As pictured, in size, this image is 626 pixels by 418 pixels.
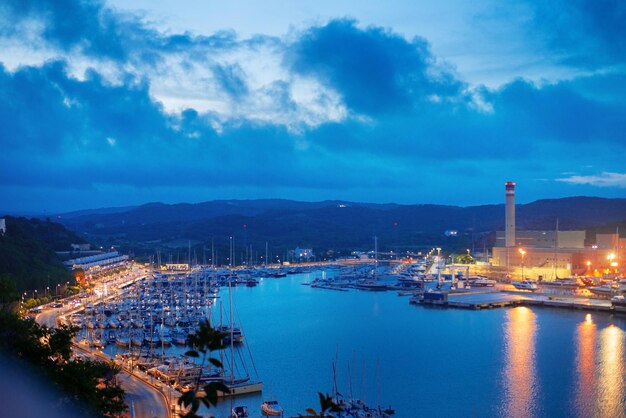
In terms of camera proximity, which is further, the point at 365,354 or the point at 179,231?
the point at 179,231

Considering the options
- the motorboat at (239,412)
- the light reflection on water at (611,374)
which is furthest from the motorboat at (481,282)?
the motorboat at (239,412)

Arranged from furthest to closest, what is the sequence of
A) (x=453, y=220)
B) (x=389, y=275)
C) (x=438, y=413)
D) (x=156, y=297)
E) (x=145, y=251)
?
(x=453, y=220) < (x=145, y=251) < (x=389, y=275) < (x=156, y=297) < (x=438, y=413)

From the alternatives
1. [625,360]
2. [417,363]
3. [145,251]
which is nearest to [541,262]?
[625,360]

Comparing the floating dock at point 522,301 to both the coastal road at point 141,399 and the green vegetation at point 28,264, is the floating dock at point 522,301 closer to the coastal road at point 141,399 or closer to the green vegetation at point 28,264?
the green vegetation at point 28,264

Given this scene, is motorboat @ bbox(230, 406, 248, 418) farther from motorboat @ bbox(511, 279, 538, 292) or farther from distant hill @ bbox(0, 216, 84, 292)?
motorboat @ bbox(511, 279, 538, 292)

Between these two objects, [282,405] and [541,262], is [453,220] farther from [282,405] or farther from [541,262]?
[282,405]

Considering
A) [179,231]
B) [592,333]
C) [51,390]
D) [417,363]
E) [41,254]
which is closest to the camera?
[51,390]

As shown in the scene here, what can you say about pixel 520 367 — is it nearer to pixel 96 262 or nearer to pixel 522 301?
pixel 522 301
